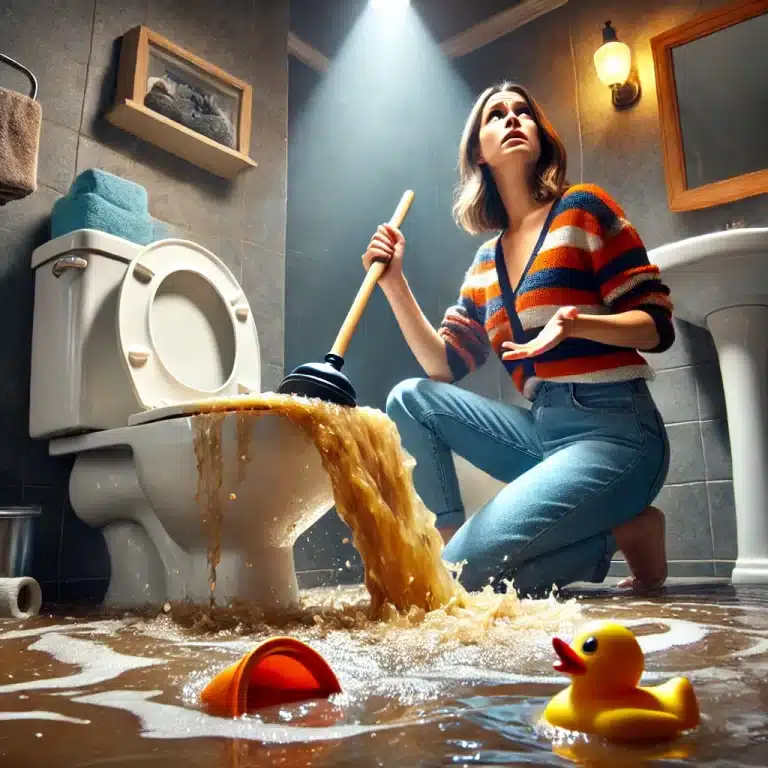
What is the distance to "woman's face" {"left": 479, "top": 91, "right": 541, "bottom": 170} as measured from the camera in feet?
5.09

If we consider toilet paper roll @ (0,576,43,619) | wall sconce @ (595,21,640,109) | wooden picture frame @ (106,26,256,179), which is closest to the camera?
toilet paper roll @ (0,576,43,619)

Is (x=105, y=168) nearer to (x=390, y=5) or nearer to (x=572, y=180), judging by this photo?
(x=572, y=180)

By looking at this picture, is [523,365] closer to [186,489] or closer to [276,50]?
[186,489]

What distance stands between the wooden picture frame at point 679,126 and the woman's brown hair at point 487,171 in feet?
2.46

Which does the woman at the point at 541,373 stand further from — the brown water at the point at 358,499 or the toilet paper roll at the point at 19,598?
the toilet paper roll at the point at 19,598

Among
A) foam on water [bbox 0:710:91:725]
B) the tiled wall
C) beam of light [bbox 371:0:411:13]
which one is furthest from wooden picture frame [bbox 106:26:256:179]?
foam on water [bbox 0:710:91:725]

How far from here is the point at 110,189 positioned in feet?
5.06

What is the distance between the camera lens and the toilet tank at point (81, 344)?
1.43 meters

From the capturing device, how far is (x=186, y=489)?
1.17 meters

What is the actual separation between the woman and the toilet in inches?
12.7

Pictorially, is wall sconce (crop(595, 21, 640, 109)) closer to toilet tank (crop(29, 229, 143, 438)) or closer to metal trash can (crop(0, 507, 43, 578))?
toilet tank (crop(29, 229, 143, 438))

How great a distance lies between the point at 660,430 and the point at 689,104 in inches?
54.2

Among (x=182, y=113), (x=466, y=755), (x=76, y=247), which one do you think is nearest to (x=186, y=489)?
(x=76, y=247)

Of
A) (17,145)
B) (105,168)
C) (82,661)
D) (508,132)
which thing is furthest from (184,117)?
(82,661)
